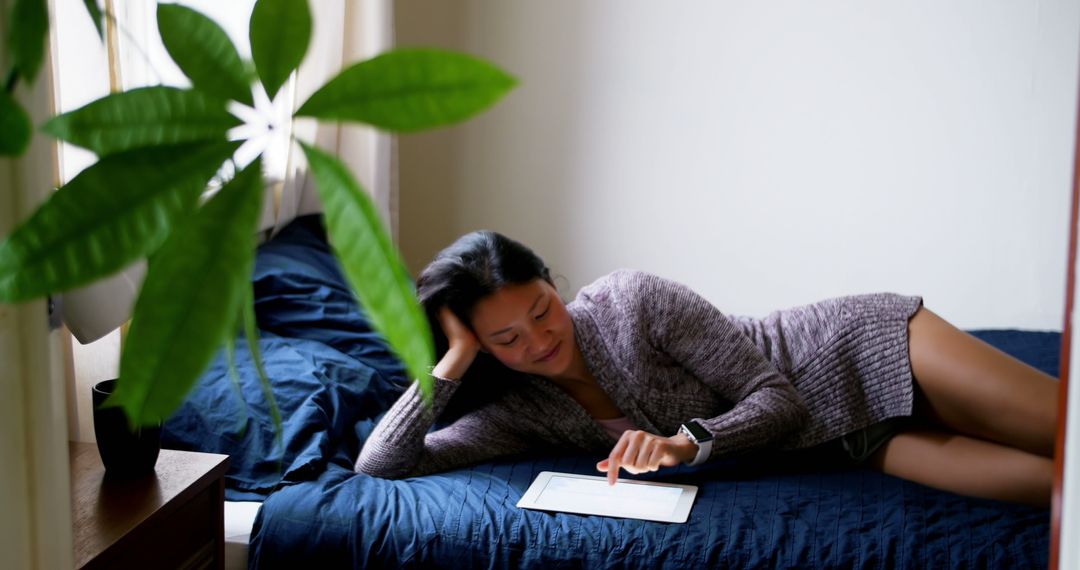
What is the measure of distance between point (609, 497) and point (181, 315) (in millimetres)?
1359

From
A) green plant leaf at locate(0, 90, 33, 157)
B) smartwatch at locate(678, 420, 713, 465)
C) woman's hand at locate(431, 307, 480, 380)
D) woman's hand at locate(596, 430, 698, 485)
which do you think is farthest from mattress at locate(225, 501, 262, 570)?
green plant leaf at locate(0, 90, 33, 157)

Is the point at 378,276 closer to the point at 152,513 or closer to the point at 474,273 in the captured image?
the point at 152,513

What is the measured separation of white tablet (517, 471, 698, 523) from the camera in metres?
1.73

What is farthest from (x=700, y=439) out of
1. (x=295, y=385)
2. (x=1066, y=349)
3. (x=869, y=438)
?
(x=1066, y=349)

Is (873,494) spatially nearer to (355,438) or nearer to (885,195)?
(355,438)

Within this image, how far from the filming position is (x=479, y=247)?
1.97 m

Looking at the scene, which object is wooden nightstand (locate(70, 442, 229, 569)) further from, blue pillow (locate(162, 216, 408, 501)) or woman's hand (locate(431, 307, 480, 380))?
woman's hand (locate(431, 307, 480, 380))


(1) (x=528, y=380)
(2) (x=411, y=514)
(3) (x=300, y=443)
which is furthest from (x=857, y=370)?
(3) (x=300, y=443)

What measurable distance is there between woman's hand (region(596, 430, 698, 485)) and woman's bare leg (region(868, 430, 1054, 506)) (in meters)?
0.44

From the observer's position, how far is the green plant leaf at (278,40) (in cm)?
55

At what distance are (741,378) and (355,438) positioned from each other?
2.35 ft

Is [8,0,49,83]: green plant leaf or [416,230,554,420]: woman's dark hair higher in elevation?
[8,0,49,83]: green plant leaf

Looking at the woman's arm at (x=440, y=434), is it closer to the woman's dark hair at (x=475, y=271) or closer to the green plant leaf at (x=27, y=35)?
the woman's dark hair at (x=475, y=271)

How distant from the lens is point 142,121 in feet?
1.80
